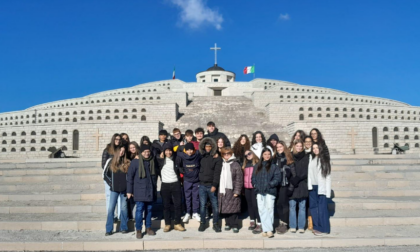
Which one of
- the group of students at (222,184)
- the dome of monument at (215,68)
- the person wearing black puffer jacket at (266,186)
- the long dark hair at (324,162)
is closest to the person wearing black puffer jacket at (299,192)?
the group of students at (222,184)

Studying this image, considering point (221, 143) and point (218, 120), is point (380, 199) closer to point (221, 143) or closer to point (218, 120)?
point (221, 143)

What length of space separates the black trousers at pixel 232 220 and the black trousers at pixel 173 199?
90cm

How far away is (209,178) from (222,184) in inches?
10.6

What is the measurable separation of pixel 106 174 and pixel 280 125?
701 inches

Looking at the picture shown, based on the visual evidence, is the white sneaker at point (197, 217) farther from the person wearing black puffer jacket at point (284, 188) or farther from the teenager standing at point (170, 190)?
the person wearing black puffer jacket at point (284, 188)

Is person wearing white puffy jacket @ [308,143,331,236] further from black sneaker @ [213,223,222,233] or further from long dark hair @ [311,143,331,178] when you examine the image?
black sneaker @ [213,223,222,233]

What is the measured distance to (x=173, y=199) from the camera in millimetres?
6500

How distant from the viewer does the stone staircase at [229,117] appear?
21141 mm

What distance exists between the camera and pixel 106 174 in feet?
21.4

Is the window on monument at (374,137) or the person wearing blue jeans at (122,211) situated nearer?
the person wearing blue jeans at (122,211)

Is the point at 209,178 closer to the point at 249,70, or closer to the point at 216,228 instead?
the point at 216,228

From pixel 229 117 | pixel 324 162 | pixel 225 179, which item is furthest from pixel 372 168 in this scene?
pixel 229 117

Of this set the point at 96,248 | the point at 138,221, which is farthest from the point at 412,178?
the point at 96,248

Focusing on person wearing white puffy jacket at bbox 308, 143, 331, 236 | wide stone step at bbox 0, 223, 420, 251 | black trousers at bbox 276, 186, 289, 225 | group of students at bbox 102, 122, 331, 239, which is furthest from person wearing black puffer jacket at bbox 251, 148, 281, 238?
person wearing white puffy jacket at bbox 308, 143, 331, 236
